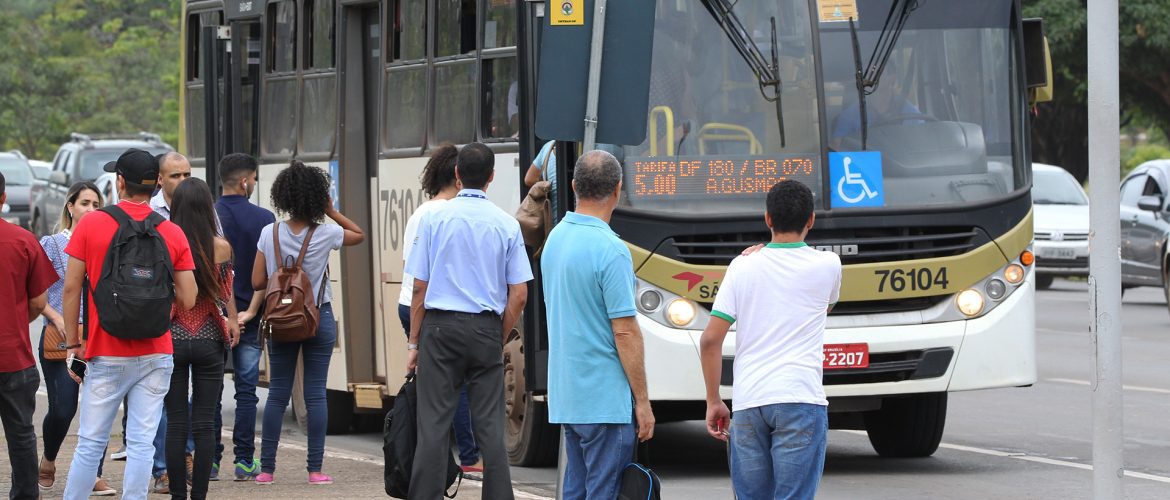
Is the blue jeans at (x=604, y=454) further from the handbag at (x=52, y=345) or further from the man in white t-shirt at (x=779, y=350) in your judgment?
the handbag at (x=52, y=345)

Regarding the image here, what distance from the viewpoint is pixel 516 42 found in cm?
1077

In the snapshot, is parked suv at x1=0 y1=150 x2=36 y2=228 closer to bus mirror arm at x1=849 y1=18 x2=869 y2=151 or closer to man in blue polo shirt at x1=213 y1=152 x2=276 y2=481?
man in blue polo shirt at x1=213 y1=152 x2=276 y2=481

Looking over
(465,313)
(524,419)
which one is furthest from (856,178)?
(465,313)

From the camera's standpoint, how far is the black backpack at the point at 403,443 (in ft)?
27.2

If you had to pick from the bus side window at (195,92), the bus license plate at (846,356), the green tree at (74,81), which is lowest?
the bus license plate at (846,356)

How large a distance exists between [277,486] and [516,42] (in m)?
2.63

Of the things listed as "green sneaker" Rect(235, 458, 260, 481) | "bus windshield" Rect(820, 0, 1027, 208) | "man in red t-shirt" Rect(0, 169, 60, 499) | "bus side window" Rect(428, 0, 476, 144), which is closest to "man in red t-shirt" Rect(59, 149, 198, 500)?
"man in red t-shirt" Rect(0, 169, 60, 499)

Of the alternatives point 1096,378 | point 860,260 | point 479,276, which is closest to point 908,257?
point 860,260

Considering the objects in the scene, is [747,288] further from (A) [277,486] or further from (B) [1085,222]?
(B) [1085,222]

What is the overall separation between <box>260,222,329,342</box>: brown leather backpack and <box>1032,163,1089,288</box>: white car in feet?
58.2

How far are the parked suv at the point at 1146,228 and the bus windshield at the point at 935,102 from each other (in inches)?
490

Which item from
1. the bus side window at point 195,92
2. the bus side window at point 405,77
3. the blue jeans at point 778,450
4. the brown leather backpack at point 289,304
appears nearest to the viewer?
the blue jeans at point 778,450

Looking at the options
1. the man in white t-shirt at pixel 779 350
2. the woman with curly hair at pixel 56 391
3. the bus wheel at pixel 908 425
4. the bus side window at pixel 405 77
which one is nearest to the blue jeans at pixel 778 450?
the man in white t-shirt at pixel 779 350

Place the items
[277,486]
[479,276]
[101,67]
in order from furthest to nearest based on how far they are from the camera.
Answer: [101,67] < [277,486] < [479,276]
